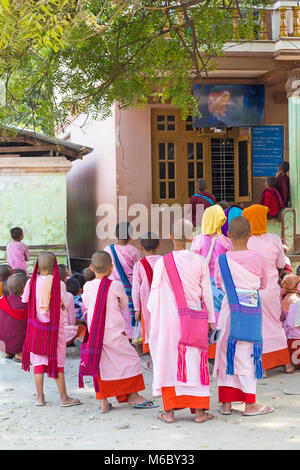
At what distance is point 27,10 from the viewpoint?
5.94 m

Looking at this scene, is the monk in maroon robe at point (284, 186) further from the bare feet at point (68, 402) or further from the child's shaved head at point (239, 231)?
the bare feet at point (68, 402)

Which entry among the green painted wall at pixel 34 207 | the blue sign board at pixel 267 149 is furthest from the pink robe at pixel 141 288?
the blue sign board at pixel 267 149

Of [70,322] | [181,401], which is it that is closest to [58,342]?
[181,401]

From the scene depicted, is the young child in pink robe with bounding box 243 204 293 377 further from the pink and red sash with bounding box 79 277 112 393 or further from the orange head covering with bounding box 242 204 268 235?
the pink and red sash with bounding box 79 277 112 393

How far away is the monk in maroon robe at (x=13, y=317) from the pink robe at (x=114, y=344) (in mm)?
2391

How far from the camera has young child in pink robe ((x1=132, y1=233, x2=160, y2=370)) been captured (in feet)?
25.2

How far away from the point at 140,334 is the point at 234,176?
6808 millimetres

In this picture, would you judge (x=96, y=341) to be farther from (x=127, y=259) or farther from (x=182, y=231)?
(x=127, y=259)

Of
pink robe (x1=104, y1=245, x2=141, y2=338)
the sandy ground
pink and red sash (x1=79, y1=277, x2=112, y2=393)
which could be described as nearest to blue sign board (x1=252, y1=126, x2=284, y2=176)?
pink robe (x1=104, y1=245, x2=141, y2=338)

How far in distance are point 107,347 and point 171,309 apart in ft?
2.43

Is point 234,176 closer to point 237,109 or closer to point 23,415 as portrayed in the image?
point 237,109

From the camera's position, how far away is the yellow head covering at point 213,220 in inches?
293
